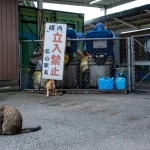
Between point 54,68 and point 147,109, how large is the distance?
368cm

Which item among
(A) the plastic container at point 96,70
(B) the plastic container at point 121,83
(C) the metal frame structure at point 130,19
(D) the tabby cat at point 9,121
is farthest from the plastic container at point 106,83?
(D) the tabby cat at point 9,121

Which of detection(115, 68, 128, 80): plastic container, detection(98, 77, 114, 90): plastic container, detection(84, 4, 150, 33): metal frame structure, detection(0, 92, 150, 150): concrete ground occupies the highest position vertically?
detection(84, 4, 150, 33): metal frame structure

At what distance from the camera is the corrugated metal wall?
9.67 meters

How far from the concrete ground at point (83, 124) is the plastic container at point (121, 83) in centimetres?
131

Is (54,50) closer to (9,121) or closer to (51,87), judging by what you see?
(51,87)

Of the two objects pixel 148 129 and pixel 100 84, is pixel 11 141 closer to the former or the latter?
pixel 148 129

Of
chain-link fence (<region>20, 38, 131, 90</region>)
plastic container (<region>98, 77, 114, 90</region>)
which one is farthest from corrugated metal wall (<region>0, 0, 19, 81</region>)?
plastic container (<region>98, 77, 114, 90</region>)

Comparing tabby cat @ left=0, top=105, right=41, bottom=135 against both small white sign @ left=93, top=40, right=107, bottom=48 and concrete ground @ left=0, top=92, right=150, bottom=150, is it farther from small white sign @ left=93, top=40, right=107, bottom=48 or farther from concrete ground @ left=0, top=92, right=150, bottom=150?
small white sign @ left=93, top=40, right=107, bottom=48

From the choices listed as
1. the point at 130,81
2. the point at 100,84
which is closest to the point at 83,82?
the point at 100,84

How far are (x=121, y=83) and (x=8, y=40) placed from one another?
171 inches

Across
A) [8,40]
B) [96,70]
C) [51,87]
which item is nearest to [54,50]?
[51,87]

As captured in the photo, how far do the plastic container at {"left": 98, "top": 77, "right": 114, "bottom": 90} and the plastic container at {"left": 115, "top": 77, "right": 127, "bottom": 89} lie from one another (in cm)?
17

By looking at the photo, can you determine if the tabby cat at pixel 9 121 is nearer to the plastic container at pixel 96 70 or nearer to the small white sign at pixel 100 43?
the plastic container at pixel 96 70

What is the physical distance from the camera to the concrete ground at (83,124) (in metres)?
3.77
